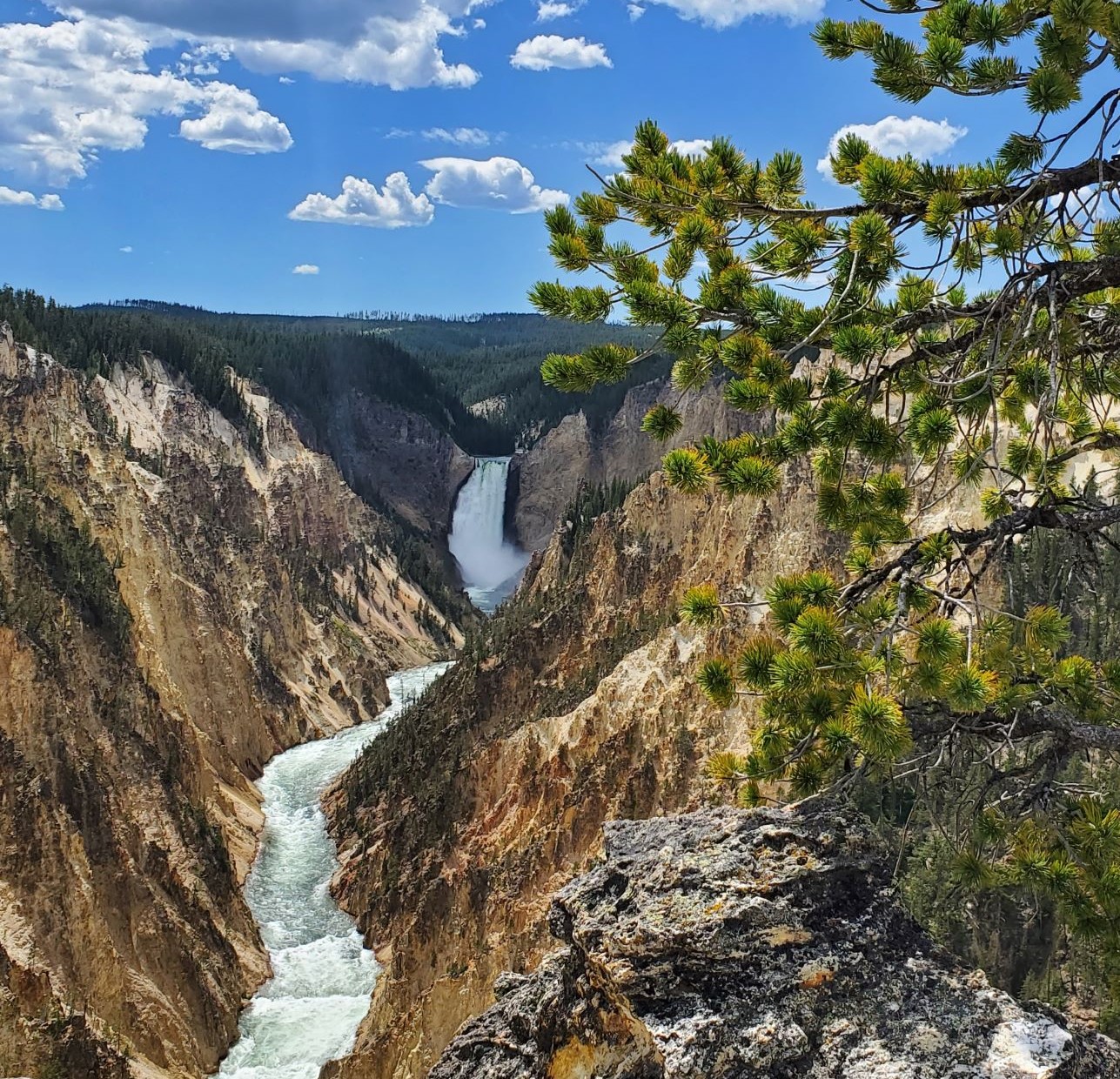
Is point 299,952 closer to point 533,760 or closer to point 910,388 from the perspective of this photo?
point 533,760

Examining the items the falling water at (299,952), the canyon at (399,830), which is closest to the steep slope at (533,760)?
the canyon at (399,830)

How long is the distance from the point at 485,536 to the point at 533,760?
2596 inches

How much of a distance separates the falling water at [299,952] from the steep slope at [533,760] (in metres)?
0.87

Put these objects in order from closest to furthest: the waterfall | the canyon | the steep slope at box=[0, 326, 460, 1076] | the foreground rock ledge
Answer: the foreground rock ledge, the canyon, the steep slope at box=[0, 326, 460, 1076], the waterfall

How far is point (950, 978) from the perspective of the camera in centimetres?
396

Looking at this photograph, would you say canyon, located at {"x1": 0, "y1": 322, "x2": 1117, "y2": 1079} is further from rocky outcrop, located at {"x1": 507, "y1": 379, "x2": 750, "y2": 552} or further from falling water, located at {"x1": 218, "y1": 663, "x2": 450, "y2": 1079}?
rocky outcrop, located at {"x1": 507, "y1": 379, "x2": 750, "y2": 552}

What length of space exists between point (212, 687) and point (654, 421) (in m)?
35.9

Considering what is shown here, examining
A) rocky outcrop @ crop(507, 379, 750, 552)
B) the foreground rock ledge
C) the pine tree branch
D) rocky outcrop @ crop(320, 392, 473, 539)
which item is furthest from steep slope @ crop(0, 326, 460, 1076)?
rocky outcrop @ crop(507, 379, 750, 552)

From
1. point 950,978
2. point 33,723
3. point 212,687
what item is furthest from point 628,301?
point 212,687

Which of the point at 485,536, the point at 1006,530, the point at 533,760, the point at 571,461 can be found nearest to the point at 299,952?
the point at 533,760

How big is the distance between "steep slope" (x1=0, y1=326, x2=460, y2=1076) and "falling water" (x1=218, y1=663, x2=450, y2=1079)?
76 centimetres

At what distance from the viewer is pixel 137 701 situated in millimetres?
27312

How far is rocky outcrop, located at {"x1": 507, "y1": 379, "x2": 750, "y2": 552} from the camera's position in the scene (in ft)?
269

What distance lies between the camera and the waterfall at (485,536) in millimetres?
87375
